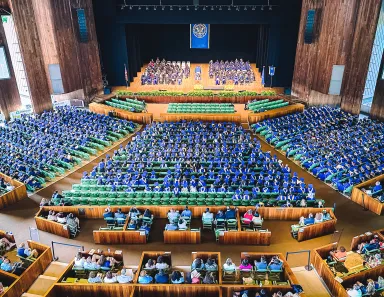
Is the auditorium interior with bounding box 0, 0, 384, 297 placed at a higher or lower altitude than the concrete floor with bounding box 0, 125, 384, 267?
higher

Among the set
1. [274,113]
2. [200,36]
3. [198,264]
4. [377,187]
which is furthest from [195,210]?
[200,36]

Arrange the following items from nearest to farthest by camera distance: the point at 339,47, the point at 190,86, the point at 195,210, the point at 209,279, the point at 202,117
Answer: the point at 209,279, the point at 195,210, the point at 202,117, the point at 339,47, the point at 190,86

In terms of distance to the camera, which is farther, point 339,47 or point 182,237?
point 339,47

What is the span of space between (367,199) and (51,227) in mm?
11015

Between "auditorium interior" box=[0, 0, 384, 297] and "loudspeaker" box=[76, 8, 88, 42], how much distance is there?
10 cm

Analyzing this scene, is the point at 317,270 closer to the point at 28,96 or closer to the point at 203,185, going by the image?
the point at 203,185

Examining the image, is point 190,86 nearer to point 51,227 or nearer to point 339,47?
point 339,47

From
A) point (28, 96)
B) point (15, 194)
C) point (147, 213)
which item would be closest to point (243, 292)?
point (147, 213)

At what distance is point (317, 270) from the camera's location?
31.9ft

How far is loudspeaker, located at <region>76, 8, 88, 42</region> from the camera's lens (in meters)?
23.9

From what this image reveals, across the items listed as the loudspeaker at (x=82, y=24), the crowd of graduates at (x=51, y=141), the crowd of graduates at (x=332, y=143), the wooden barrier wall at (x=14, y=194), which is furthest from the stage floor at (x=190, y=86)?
the wooden barrier wall at (x=14, y=194)

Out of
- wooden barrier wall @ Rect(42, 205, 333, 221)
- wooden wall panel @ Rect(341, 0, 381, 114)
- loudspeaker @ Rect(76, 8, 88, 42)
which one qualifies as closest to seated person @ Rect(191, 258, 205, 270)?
wooden barrier wall @ Rect(42, 205, 333, 221)

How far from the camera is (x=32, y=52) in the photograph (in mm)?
21656

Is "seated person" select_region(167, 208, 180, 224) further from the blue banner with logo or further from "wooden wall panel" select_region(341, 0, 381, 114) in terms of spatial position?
the blue banner with logo
